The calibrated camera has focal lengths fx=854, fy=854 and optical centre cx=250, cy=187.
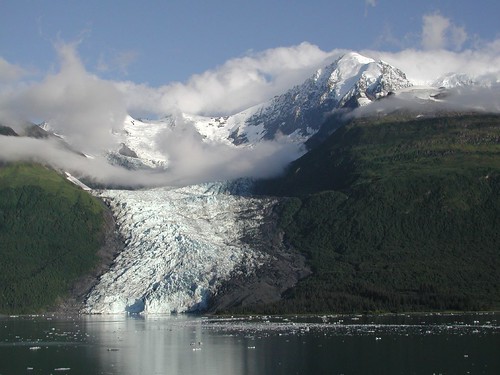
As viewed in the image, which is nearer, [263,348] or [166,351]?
[263,348]

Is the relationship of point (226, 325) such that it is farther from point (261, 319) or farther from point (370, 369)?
point (370, 369)

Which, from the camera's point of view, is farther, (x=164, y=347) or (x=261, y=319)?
(x=261, y=319)

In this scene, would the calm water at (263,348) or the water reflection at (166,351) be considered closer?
the calm water at (263,348)

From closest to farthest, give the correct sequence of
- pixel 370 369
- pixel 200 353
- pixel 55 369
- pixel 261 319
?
pixel 370 369 → pixel 55 369 → pixel 200 353 → pixel 261 319

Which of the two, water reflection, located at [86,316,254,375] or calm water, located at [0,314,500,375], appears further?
water reflection, located at [86,316,254,375]

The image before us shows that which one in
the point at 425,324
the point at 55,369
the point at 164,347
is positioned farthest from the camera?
the point at 425,324

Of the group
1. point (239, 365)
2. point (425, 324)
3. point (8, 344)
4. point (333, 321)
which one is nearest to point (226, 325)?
point (333, 321)

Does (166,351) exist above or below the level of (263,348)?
above
